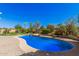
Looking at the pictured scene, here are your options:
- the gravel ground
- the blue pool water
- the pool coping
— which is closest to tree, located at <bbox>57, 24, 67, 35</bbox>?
the blue pool water

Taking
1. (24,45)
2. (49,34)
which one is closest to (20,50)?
(24,45)

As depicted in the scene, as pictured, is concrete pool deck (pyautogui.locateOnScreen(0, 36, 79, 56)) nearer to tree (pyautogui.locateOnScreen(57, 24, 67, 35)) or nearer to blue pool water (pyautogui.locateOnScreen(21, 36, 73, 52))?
blue pool water (pyautogui.locateOnScreen(21, 36, 73, 52))

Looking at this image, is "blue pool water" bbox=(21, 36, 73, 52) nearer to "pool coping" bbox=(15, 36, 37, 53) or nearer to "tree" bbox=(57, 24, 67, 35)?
"pool coping" bbox=(15, 36, 37, 53)

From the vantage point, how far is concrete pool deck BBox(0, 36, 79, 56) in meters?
5.89

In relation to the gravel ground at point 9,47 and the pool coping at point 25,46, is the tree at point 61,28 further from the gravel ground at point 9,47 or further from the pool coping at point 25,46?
the gravel ground at point 9,47

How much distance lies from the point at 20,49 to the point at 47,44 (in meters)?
0.48

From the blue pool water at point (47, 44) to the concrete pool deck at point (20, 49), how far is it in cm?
7

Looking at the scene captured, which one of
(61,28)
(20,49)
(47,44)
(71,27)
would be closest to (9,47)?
(20,49)

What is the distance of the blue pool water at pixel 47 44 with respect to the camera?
593 cm

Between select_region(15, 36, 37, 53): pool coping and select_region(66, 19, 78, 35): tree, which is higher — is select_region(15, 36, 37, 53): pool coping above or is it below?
below

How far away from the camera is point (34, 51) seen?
5902 millimetres

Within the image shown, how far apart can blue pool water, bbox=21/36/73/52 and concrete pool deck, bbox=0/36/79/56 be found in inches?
2.6

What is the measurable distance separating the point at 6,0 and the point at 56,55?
4.24 feet

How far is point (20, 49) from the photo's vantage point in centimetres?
592
